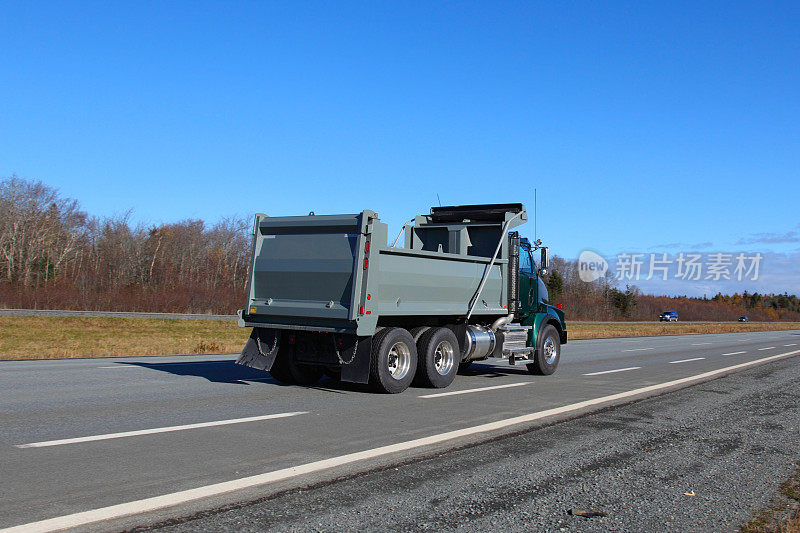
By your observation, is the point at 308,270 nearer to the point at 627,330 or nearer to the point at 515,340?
the point at 515,340

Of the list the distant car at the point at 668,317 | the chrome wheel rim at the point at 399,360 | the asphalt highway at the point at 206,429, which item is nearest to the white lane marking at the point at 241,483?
the asphalt highway at the point at 206,429

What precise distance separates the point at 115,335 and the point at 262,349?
23.9 metres

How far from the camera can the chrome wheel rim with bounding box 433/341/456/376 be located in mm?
11336

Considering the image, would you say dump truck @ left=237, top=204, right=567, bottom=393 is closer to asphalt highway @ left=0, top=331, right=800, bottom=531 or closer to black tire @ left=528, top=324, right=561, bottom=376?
asphalt highway @ left=0, top=331, right=800, bottom=531

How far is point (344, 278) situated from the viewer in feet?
32.8

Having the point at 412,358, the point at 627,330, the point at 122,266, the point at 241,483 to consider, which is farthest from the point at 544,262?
the point at 122,266

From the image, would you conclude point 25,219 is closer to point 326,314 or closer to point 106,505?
point 326,314

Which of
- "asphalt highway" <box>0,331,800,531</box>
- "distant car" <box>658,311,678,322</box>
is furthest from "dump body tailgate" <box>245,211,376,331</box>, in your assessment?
"distant car" <box>658,311,678,322</box>

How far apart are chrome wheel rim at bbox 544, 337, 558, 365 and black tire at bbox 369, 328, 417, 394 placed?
450 cm

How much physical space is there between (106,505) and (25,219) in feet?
222

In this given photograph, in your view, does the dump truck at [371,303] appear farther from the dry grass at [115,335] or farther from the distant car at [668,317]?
the distant car at [668,317]

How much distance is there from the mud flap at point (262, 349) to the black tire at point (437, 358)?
2292mm

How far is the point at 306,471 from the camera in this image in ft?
17.8

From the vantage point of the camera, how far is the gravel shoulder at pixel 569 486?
4312 mm
